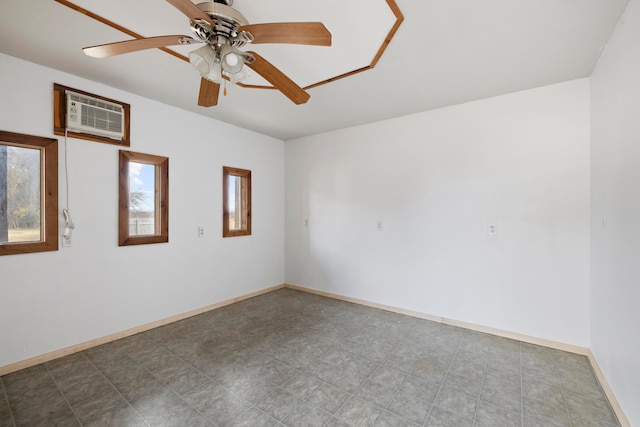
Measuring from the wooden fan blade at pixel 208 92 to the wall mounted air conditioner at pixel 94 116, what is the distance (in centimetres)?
121

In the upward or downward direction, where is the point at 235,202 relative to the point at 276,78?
downward

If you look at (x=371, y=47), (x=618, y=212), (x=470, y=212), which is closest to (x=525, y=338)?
(x=470, y=212)

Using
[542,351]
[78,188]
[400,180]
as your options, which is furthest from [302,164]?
[542,351]

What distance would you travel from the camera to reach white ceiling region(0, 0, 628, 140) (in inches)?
65.2

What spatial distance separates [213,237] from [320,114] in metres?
2.18

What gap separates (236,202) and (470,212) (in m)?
A: 3.18

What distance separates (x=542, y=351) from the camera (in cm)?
256

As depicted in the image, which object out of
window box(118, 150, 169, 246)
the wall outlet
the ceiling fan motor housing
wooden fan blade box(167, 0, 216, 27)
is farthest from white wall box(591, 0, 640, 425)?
window box(118, 150, 169, 246)

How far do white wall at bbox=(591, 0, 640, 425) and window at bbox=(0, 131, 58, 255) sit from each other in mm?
4274

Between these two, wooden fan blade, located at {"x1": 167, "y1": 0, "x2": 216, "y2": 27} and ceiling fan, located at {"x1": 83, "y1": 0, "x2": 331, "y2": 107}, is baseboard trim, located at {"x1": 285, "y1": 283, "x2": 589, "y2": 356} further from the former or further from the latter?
wooden fan blade, located at {"x1": 167, "y1": 0, "x2": 216, "y2": 27}

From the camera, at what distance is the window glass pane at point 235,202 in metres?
4.06

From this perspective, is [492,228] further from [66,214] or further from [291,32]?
[66,214]

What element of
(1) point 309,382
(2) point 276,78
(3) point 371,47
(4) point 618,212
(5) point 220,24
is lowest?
(1) point 309,382

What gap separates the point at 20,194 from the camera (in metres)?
2.30
